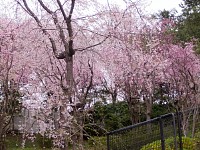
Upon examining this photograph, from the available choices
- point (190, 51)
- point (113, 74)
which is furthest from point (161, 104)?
point (113, 74)

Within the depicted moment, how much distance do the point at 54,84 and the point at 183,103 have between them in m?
6.34

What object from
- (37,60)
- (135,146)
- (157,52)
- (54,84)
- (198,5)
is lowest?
(135,146)

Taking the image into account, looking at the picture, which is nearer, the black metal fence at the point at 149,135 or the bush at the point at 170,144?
the black metal fence at the point at 149,135

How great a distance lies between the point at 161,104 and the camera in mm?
17047

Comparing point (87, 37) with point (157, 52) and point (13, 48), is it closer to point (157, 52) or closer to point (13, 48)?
point (13, 48)

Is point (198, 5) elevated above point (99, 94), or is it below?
above

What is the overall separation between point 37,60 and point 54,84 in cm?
73

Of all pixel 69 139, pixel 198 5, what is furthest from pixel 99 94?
pixel 69 139

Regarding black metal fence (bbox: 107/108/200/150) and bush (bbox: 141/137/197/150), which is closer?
black metal fence (bbox: 107/108/200/150)

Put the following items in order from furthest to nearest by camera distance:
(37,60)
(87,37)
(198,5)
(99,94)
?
(99,94) → (198,5) → (37,60) → (87,37)

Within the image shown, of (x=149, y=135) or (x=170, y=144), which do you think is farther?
(x=170, y=144)

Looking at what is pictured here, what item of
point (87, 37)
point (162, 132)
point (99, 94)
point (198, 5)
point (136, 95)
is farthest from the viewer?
point (99, 94)

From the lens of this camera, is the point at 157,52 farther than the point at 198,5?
Yes

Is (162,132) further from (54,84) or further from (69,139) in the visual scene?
(54,84)
